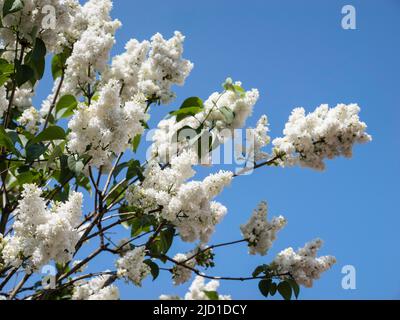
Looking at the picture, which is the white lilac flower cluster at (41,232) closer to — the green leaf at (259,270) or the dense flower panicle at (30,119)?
the green leaf at (259,270)

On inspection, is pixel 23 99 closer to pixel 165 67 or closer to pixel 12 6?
pixel 165 67

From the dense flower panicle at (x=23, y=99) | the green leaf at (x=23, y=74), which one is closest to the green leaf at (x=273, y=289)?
the green leaf at (x=23, y=74)

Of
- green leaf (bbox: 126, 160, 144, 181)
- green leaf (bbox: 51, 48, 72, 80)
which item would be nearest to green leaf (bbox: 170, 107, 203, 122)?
green leaf (bbox: 126, 160, 144, 181)

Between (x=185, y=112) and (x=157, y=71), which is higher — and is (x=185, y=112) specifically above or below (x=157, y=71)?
below

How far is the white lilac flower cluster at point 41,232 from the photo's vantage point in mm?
2596

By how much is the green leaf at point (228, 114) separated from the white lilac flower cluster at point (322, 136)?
0.34 m

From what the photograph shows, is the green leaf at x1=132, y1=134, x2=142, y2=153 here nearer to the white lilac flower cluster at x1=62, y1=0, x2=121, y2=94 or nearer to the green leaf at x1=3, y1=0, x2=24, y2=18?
the white lilac flower cluster at x1=62, y1=0, x2=121, y2=94

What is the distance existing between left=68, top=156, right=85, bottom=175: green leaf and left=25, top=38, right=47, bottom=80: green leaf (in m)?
0.70

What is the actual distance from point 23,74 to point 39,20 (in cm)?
32

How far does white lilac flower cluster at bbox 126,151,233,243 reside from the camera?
10.4ft

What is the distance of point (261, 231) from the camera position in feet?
12.0

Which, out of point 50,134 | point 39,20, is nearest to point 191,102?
point 50,134
